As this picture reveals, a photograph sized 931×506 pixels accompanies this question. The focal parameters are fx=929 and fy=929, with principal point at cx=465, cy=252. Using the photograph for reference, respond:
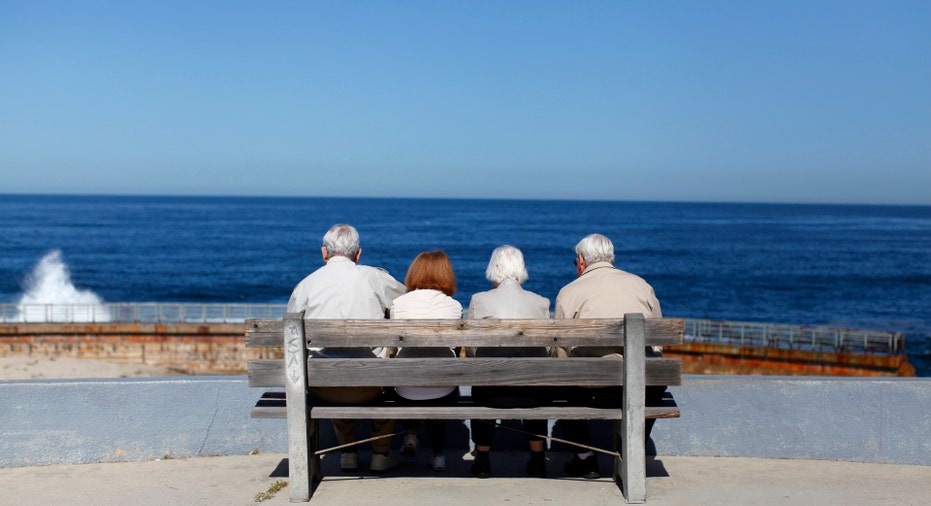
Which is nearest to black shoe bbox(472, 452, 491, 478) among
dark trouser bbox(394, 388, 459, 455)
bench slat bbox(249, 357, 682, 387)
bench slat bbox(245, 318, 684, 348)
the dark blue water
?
dark trouser bbox(394, 388, 459, 455)

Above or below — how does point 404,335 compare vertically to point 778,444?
above

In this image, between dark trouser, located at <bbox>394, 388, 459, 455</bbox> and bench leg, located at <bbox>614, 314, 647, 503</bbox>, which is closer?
bench leg, located at <bbox>614, 314, 647, 503</bbox>

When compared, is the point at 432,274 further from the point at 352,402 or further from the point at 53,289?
the point at 53,289

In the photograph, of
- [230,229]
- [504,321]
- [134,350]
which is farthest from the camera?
[230,229]

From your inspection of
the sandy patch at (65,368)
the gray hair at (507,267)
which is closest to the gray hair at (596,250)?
the gray hair at (507,267)

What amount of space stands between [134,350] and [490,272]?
84.3ft

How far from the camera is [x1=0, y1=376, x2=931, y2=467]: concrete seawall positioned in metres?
5.37

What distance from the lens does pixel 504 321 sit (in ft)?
14.8

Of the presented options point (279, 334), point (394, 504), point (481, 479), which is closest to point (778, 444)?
point (481, 479)

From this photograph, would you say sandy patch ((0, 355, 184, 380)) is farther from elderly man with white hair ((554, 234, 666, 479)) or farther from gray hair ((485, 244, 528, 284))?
elderly man with white hair ((554, 234, 666, 479))

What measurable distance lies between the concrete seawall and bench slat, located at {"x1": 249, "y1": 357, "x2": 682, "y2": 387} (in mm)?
1081

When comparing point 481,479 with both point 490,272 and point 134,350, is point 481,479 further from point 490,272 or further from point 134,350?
point 134,350

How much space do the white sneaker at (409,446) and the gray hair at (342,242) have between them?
1130mm

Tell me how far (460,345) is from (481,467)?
944mm
